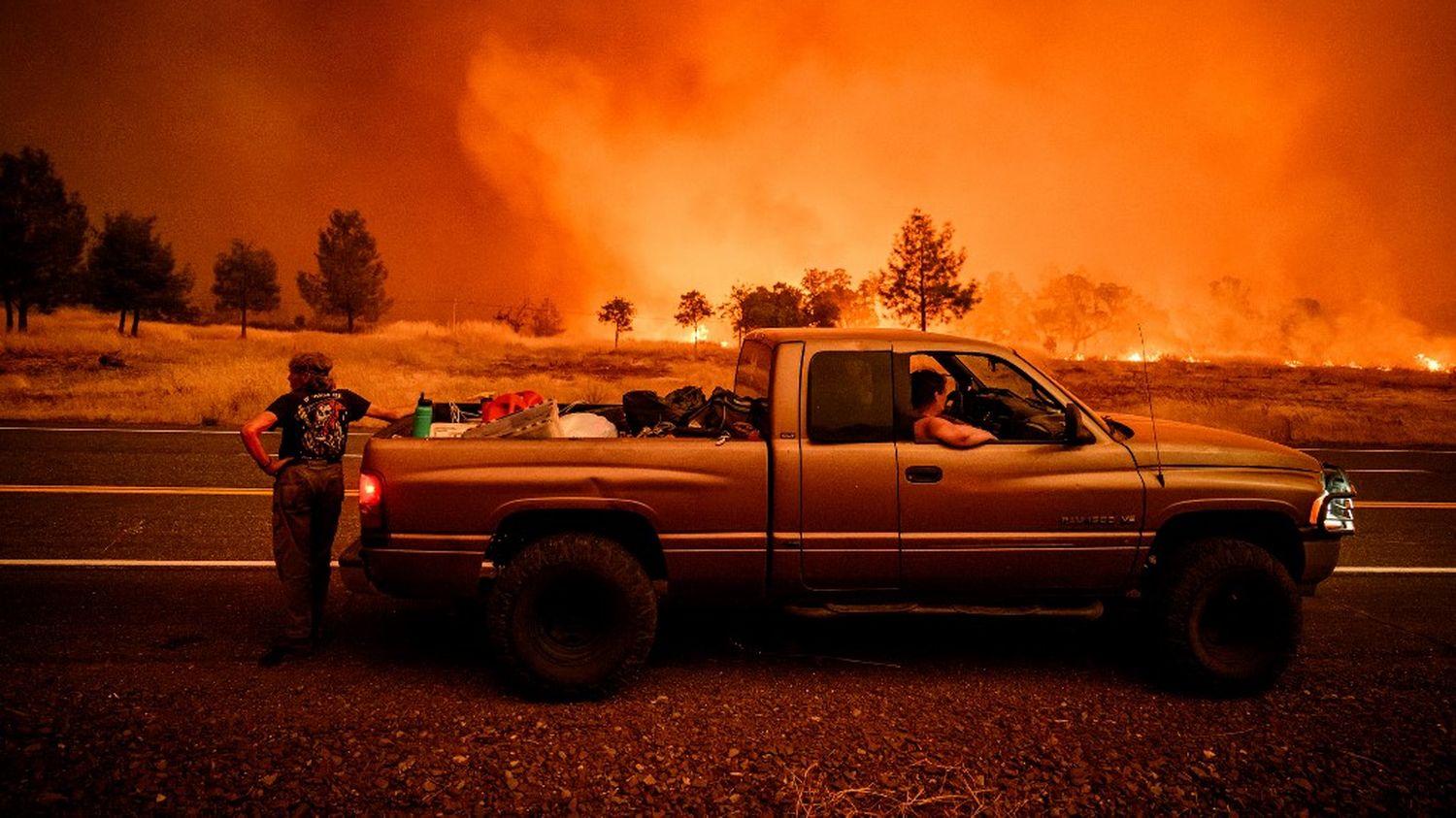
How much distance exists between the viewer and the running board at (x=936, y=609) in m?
4.18

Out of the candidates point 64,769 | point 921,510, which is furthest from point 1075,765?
point 64,769

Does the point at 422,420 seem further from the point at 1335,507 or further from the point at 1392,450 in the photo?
the point at 1392,450

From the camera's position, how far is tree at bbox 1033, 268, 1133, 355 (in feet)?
395

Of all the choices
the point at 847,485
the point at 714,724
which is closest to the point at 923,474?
the point at 847,485

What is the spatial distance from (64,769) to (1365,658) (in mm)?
6624

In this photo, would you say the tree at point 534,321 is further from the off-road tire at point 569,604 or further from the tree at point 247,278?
the off-road tire at point 569,604

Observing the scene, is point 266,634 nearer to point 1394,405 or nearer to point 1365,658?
point 1365,658

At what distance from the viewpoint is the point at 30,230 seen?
37938 mm

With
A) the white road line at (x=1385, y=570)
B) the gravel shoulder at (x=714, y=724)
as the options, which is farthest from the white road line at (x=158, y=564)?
the gravel shoulder at (x=714, y=724)

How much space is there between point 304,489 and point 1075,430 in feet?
13.7

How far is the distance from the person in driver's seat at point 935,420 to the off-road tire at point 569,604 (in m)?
1.67

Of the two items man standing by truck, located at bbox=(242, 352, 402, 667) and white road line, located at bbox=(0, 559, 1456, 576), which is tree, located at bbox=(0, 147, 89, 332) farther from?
man standing by truck, located at bbox=(242, 352, 402, 667)

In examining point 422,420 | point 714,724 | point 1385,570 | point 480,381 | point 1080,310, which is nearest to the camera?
point 714,724

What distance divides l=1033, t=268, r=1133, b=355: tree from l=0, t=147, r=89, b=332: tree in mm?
111725
